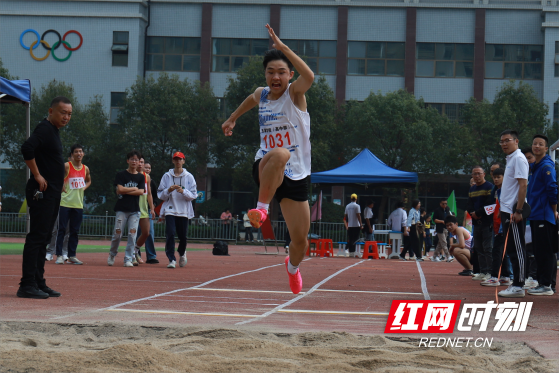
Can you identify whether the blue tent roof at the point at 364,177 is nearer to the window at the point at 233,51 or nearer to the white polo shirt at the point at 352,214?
the white polo shirt at the point at 352,214

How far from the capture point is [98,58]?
136 feet

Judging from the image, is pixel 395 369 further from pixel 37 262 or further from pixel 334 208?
pixel 334 208

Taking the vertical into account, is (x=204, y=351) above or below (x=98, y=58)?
below

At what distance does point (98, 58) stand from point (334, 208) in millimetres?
19626

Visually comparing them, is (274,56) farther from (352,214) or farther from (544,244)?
(352,214)

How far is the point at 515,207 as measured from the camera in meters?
7.58

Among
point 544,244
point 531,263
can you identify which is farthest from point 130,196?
point 544,244

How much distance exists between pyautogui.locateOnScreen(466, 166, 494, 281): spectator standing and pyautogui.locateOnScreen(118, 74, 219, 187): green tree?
26167 millimetres

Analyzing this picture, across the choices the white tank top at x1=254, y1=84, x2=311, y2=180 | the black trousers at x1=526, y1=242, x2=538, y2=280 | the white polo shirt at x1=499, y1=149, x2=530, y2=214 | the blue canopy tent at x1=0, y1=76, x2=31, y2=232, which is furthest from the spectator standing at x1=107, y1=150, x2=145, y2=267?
Answer: the black trousers at x1=526, y1=242, x2=538, y2=280

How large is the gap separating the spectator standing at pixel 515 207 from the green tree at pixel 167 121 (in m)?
28.4

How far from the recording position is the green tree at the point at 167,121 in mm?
34562

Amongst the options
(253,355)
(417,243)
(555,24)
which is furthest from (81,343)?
(555,24)

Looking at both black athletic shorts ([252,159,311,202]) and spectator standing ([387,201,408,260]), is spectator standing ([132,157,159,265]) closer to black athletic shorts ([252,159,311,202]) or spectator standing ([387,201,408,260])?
black athletic shorts ([252,159,311,202])

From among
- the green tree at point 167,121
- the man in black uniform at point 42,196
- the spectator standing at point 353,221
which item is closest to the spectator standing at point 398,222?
the spectator standing at point 353,221
